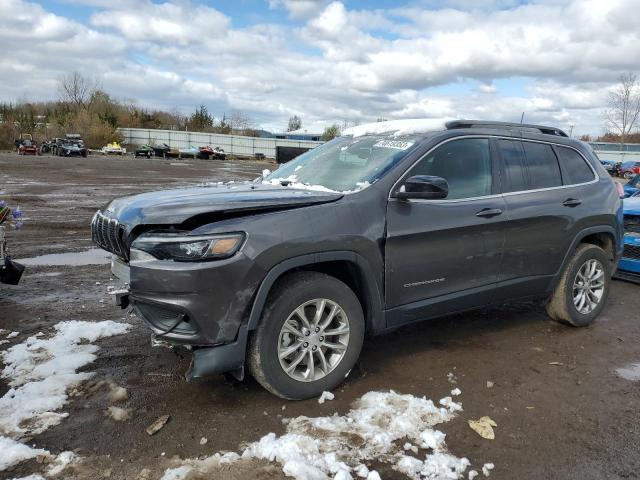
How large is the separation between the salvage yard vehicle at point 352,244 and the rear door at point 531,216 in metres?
0.01

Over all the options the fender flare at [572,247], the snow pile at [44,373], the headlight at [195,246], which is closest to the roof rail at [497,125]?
the fender flare at [572,247]

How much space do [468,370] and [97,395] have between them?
277 centimetres

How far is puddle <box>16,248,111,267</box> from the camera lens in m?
7.40

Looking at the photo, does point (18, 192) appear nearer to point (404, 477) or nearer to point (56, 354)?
point (56, 354)

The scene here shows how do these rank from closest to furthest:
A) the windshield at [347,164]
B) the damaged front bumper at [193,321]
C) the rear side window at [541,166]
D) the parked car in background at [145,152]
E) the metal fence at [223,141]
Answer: the damaged front bumper at [193,321]
the windshield at [347,164]
the rear side window at [541,166]
the parked car in background at [145,152]
the metal fence at [223,141]

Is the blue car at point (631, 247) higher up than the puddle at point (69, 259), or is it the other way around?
the blue car at point (631, 247)

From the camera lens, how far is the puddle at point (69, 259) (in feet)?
24.3

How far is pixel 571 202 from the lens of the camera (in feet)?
16.2

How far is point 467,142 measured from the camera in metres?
4.37

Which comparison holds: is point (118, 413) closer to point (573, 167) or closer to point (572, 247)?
point (572, 247)

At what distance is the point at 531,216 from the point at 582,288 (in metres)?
1.24

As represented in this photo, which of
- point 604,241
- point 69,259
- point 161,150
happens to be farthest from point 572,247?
point 161,150

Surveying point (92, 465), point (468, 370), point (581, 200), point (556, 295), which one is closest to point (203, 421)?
point (92, 465)

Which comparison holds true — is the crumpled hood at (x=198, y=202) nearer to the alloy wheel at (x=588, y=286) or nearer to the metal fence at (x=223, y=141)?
the alloy wheel at (x=588, y=286)
